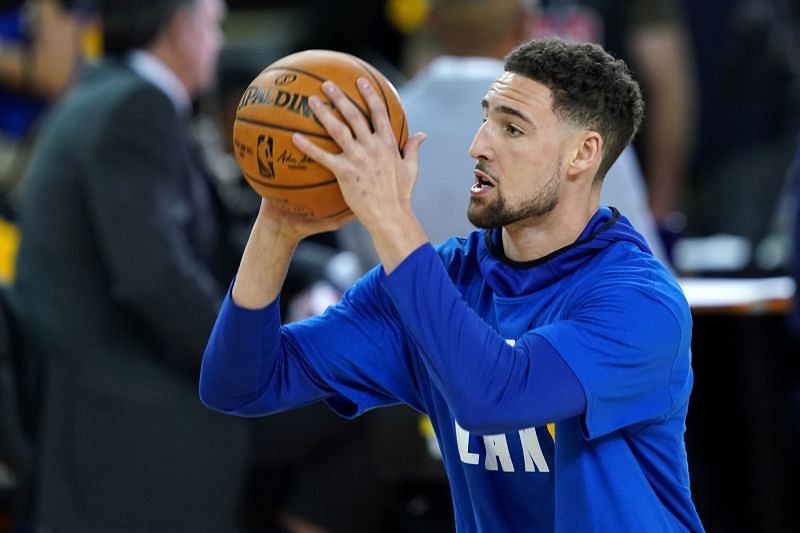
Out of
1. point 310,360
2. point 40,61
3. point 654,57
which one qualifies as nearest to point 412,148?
point 310,360

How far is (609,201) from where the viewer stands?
4031 millimetres

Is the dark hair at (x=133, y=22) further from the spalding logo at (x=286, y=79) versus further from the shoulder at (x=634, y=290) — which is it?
the shoulder at (x=634, y=290)

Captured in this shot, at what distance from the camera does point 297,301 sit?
5074mm

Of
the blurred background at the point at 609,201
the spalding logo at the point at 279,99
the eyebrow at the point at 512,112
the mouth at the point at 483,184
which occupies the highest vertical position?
the spalding logo at the point at 279,99

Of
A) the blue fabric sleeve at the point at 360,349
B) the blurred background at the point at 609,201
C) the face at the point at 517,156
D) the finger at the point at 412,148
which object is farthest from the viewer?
the blurred background at the point at 609,201

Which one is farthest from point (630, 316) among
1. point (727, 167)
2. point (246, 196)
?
point (727, 167)

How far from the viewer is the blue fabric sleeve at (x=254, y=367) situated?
2715mm

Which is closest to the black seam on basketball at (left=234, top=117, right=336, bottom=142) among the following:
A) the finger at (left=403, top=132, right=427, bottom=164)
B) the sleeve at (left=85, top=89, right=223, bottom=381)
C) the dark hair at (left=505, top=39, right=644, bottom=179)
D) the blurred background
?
the finger at (left=403, top=132, right=427, bottom=164)

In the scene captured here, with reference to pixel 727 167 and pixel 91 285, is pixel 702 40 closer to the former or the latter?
pixel 727 167

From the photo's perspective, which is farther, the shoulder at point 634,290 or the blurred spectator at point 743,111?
the blurred spectator at point 743,111

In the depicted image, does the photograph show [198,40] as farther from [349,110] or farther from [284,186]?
[349,110]

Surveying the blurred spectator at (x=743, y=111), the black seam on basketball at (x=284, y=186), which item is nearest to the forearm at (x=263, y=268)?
the black seam on basketball at (x=284, y=186)

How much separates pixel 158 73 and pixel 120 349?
0.99 m

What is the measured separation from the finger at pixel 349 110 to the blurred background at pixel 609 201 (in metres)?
1.70
